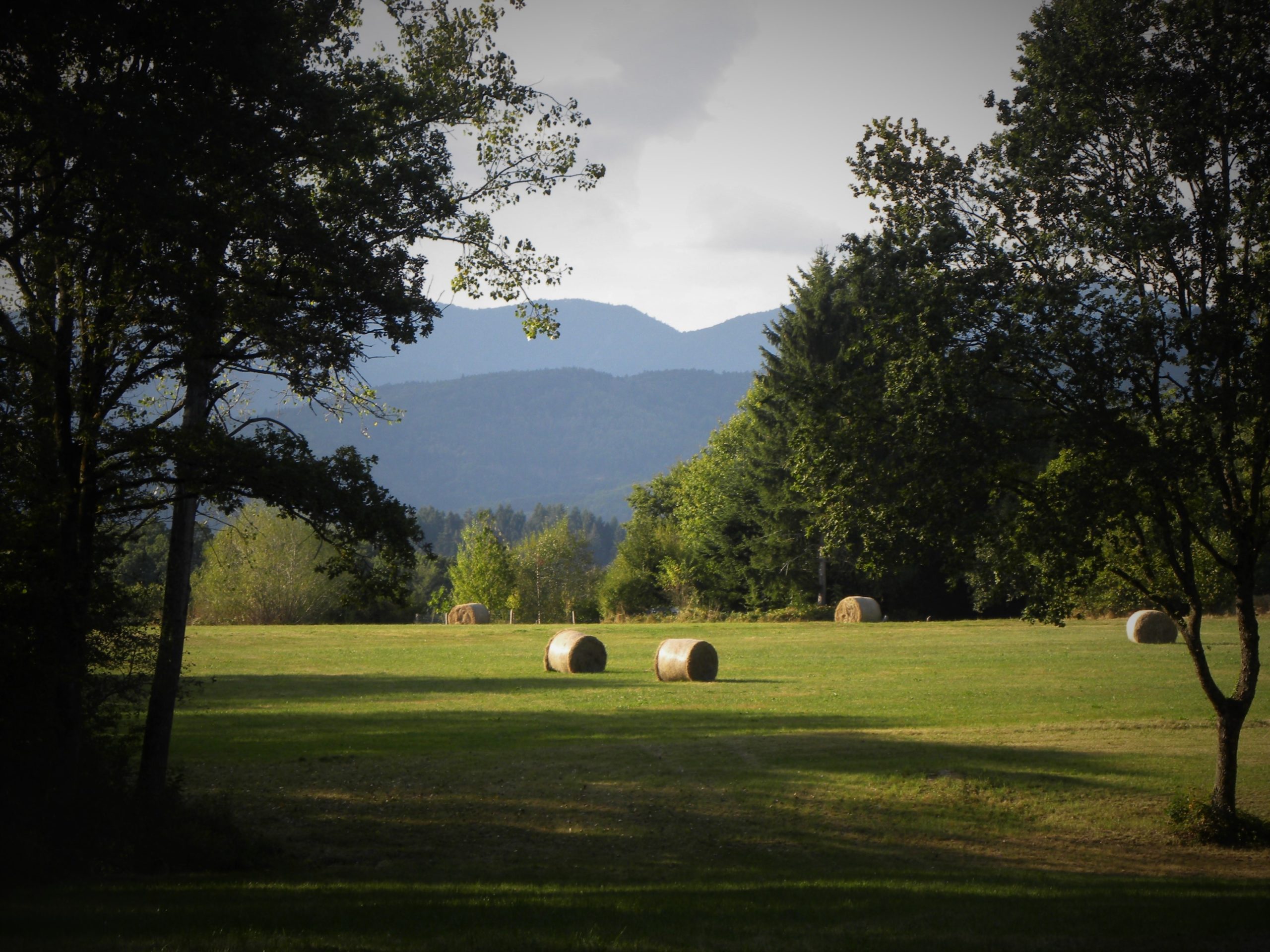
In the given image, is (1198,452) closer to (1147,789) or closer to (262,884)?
(1147,789)

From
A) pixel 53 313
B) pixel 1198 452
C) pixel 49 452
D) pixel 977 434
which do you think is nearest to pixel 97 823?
pixel 49 452

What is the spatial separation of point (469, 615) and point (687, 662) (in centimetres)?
3860

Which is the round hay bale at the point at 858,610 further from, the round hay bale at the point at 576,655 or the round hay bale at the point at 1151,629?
the round hay bale at the point at 576,655

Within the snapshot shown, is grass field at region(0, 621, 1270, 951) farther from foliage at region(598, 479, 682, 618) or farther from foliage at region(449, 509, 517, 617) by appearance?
foliage at region(449, 509, 517, 617)

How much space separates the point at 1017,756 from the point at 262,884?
37.2ft

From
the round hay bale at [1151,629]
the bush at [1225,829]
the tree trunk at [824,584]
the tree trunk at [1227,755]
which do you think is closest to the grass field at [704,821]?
the bush at [1225,829]

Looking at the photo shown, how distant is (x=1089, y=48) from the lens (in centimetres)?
1143

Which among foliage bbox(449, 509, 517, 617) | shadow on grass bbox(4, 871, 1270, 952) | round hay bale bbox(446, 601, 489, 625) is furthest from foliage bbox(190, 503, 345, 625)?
shadow on grass bbox(4, 871, 1270, 952)

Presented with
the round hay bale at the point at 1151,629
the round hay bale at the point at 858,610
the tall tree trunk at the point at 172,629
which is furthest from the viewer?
the round hay bale at the point at 858,610

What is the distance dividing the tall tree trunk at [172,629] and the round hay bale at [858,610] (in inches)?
1733

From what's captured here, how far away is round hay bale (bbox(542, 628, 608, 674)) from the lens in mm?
30891

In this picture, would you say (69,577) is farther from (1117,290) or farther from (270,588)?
(270,588)

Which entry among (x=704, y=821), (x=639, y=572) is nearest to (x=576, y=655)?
(x=704, y=821)

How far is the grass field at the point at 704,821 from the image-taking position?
8.51 m
